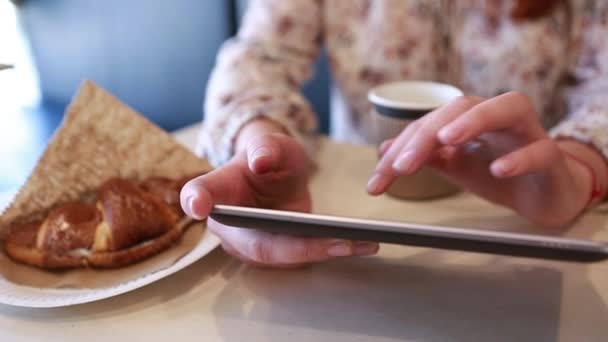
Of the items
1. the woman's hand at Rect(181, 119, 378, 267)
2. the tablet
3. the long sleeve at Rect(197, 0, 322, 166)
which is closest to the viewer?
the tablet

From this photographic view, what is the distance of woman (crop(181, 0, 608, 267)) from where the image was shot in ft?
1.33

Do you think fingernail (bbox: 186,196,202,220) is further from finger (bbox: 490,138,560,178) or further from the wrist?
the wrist

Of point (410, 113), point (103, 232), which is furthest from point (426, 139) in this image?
point (103, 232)

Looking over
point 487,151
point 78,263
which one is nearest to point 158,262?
point 78,263

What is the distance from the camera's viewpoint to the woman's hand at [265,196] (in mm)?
374

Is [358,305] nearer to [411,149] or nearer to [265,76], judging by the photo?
[411,149]

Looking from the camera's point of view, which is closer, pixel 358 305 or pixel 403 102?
pixel 358 305

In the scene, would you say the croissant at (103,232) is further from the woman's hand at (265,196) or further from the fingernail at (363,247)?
the fingernail at (363,247)

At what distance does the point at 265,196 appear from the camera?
0.47m

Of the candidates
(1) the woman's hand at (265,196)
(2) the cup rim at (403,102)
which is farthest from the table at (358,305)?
(2) the cup rim at (403,102)

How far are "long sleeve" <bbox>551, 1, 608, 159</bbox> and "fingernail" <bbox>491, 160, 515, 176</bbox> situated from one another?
209 millimetres

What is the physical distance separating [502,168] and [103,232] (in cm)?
34

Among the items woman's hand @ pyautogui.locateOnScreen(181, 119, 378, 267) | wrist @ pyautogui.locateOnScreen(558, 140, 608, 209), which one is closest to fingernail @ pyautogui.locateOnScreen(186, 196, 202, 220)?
woman's hand @ pyautogui.locateOnScreen(181, 119, 378, 267)

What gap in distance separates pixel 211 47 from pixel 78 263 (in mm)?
812
